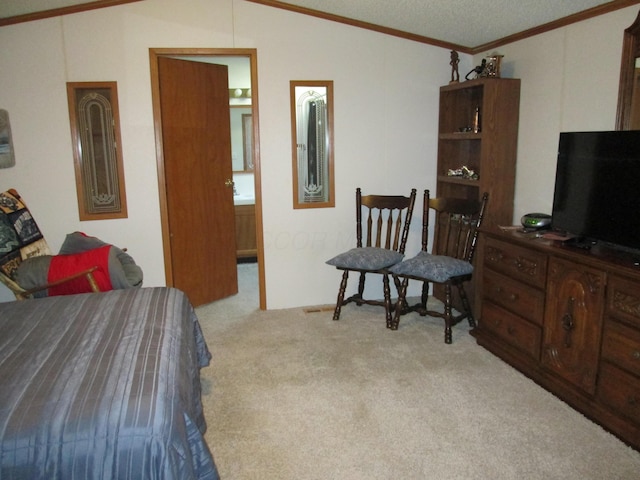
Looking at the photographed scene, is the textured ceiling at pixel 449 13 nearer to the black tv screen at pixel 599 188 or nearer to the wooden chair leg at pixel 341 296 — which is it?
the black tv screen at pixel 599 188

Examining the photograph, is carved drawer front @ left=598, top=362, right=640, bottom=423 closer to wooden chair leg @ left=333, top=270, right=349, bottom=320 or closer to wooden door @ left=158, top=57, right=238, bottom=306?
wooden chair leg @ left=333, top=270, right=349, bottom=320

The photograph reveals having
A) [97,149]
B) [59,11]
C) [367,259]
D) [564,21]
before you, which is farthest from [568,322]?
[59,11]

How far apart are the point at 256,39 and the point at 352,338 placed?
238 centimetres

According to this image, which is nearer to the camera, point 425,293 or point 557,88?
point 557,88

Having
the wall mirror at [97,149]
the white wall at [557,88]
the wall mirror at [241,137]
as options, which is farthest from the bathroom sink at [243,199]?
the white wall at [557,88]

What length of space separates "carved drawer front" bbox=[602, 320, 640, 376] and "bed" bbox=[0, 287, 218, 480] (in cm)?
180

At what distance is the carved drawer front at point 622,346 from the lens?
213cm

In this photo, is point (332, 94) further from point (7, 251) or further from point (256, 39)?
point (7, 251)

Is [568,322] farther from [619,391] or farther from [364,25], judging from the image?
[364,25]

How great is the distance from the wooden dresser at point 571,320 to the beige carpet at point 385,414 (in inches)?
3.9

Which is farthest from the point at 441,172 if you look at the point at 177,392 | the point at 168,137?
the point at 177,392

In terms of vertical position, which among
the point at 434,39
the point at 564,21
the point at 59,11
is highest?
the point at 59,11

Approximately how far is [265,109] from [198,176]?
31.8 inches

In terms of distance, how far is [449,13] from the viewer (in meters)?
3.32
